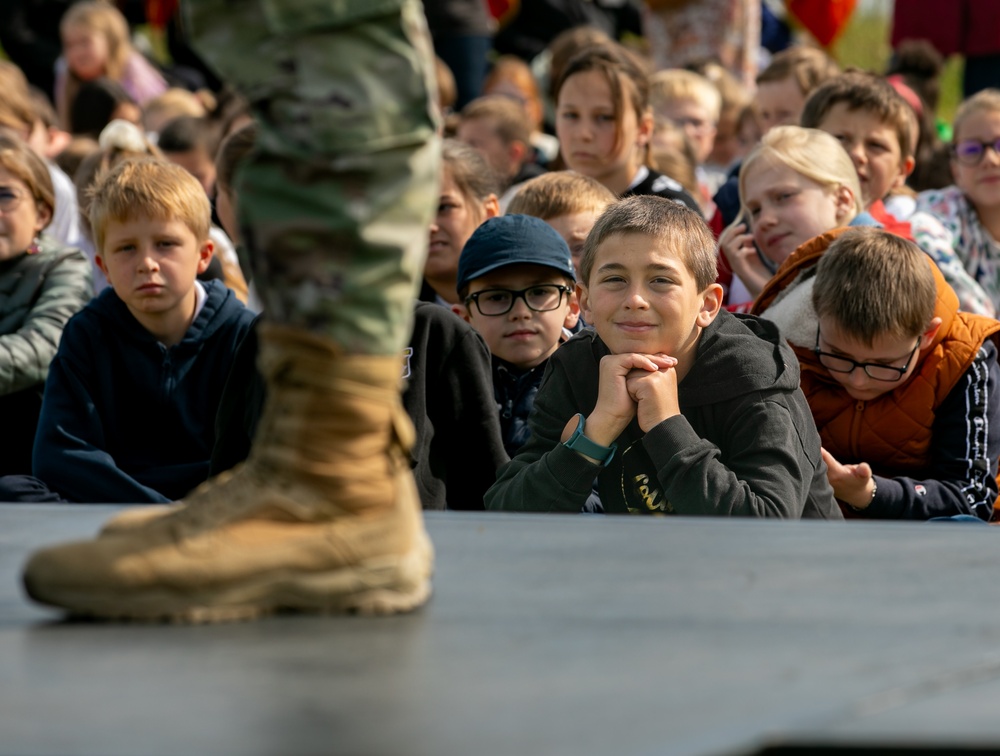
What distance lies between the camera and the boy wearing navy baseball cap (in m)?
3.73

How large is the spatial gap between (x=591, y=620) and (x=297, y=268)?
547mm

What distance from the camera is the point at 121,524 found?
1.79 metres

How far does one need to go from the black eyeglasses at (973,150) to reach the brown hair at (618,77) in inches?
45.3

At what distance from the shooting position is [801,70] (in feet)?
21.3

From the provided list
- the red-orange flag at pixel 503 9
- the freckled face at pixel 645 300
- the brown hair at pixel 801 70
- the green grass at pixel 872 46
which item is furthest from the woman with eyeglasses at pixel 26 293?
the green grass at pixel 872 46

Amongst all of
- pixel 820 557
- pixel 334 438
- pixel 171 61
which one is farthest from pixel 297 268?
pixel 171 61

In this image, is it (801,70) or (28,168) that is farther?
(801,70)

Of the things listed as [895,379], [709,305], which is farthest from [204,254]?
[895,379]

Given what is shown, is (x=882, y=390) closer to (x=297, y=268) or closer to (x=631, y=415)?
(x=631, y=415)

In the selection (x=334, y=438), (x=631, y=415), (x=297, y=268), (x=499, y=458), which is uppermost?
(x=297, y=268)

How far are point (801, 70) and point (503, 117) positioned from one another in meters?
1.38

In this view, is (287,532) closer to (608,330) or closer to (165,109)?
(608,330)

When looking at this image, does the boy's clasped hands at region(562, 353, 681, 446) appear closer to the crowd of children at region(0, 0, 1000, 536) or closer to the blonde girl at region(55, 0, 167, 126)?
the crowd of children at region(0, 0, 1000, 536)

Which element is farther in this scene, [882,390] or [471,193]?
[471,193]
